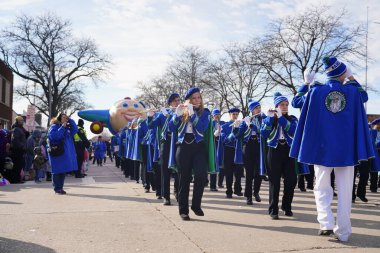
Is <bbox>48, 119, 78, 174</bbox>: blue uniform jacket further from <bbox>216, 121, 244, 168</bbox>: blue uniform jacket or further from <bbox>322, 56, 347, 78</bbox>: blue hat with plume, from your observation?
<bbox>322, 56, 347, 78</bbox>: blue hat with plume

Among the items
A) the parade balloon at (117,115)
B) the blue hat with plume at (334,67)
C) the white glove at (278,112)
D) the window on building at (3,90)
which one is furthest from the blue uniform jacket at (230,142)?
the window on building at (3,90)

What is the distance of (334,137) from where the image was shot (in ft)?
17.1

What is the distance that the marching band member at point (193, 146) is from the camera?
6.67 metres

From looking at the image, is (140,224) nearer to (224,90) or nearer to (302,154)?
(302,154)

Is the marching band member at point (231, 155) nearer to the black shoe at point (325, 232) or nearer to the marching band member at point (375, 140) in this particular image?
the marching band member at point (375, 140)

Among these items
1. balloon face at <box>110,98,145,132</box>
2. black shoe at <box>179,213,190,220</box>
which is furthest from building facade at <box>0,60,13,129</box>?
black shoe at <box>179,213,190,220</box>

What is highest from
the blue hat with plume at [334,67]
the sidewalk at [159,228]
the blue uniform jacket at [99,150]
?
the blue hat with plume at [334,67]

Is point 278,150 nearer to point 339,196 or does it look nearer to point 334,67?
point 339,196

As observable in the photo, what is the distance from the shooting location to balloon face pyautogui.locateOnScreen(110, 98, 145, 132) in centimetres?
2458

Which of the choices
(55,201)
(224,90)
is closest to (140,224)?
(55,201)

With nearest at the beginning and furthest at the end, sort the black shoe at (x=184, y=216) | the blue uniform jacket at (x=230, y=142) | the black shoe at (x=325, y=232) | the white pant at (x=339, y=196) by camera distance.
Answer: the white pant at (x=339, y=196)
the black shoe at (x=325, y=232)
the black shoe at (x=184, y=216)
the blue uniform jacket at (x=230, y=142)

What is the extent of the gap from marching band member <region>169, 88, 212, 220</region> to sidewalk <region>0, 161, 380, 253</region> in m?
0.43

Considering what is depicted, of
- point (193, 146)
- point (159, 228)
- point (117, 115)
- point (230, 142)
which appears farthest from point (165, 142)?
point (117, 115)

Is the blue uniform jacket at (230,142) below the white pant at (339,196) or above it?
above
